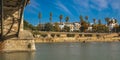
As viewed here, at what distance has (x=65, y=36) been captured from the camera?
110750 mm

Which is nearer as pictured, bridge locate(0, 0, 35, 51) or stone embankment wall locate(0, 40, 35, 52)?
bridge locate(0, 0, 35, 51)

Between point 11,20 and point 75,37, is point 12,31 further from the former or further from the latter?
point 75,37

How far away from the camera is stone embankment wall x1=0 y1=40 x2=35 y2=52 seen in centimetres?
2991

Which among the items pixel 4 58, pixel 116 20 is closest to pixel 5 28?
pixel 4 58

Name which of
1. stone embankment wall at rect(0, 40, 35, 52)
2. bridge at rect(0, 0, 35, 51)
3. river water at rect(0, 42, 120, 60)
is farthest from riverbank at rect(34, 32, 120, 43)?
bridge at rect(0, 0, 35, 51)

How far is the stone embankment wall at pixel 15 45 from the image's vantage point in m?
29.9

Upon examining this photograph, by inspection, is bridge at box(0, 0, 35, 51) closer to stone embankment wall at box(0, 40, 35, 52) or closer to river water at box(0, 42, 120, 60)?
stone embankment wall at box(0, 40, 35, 52)

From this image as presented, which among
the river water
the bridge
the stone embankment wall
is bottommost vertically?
the river water

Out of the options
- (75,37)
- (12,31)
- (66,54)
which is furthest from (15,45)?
(75,37)

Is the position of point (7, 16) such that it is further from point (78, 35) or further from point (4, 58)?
point (78, 35)

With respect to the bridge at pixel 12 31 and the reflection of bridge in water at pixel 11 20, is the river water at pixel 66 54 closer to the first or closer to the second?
the bridge at pixel 12 31

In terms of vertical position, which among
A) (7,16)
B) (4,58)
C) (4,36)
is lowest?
(4,58)

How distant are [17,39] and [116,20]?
15819 cm

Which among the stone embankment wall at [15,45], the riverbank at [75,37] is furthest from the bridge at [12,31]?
the riverbank at [75,37]
